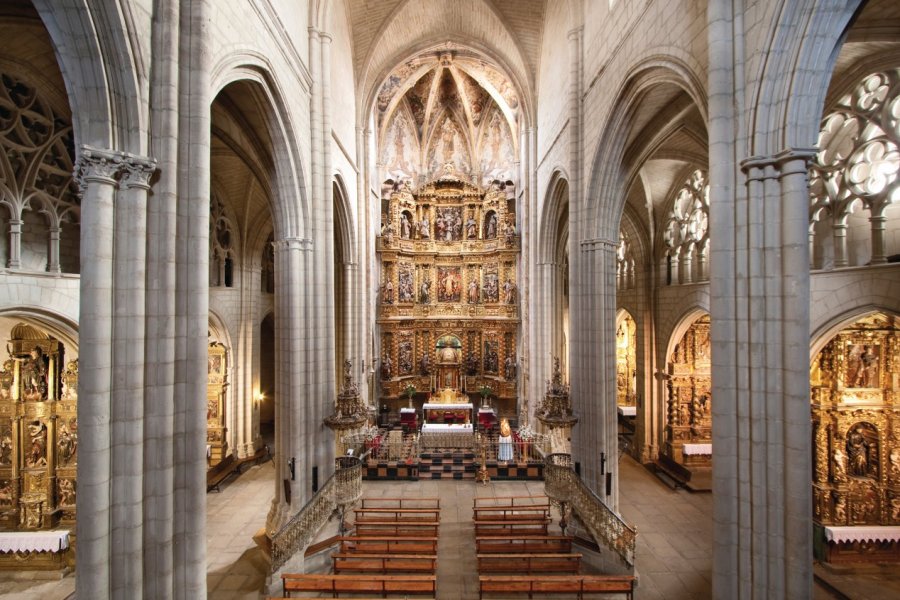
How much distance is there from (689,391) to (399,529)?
38.1 feet

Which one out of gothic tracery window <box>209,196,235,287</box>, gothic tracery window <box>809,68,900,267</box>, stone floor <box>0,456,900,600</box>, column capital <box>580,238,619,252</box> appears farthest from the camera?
gothic tracery window <box>209,196,235,287</box>

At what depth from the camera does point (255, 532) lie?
11.3m

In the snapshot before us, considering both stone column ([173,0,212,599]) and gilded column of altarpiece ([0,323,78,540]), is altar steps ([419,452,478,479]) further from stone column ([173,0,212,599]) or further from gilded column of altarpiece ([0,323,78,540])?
stone column ([173,0,212,599])

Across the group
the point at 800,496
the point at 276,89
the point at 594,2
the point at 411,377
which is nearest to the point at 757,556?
the point at 800,496

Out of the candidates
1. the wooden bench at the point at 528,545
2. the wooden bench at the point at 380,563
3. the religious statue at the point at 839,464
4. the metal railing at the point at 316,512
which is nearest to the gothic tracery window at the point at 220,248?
the metal railing at the point at 316,512

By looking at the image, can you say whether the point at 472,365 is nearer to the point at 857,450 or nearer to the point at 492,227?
the point at 492,227

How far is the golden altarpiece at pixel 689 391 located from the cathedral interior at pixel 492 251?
0.13m

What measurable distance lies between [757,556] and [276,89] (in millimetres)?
11112

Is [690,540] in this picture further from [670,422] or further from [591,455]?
[670,422]

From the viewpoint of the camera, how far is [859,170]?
28.6ft

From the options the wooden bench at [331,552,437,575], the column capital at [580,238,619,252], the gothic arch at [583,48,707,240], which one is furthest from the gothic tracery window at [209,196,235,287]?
the gothic arch at [583,48,707,240]

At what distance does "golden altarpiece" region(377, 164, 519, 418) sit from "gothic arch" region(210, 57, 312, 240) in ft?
42.2

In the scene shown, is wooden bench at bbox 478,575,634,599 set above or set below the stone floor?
above

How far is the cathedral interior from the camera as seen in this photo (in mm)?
5191
